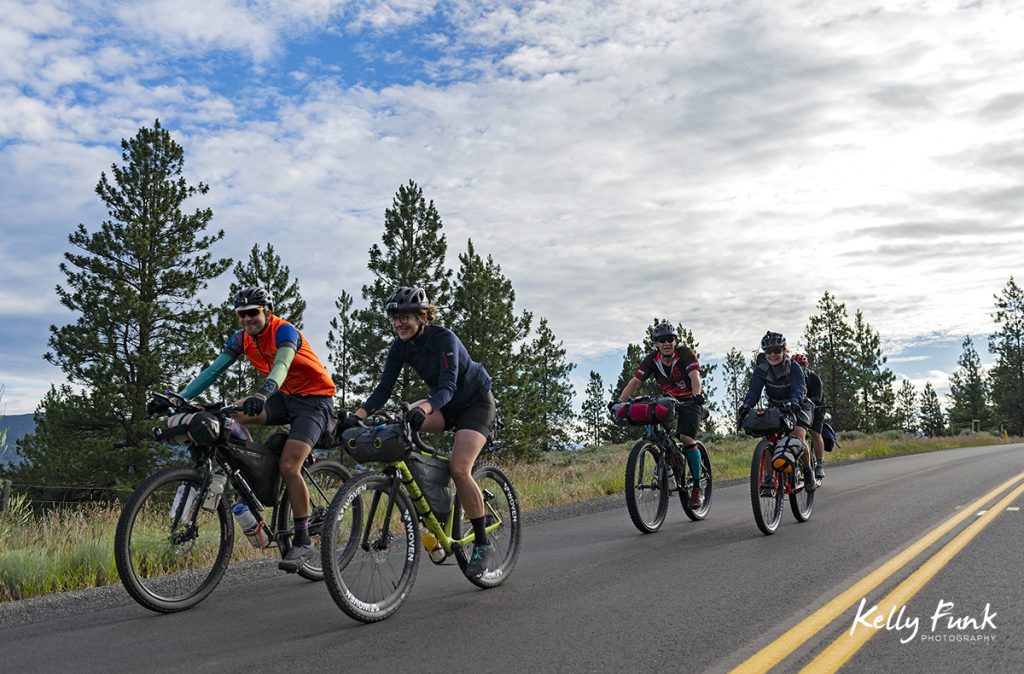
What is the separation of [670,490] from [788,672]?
5.40 meters

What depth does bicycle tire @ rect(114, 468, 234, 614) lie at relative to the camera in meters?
5.49

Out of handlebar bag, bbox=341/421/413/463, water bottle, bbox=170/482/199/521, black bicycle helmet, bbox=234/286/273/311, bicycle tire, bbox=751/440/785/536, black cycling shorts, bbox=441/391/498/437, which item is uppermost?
black bicycle helmet, bbox=234/286/273/311

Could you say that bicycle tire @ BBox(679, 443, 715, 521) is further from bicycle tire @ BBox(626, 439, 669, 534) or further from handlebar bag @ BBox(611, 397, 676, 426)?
handlebar bag @ BBox(611, 397, 676, 426)

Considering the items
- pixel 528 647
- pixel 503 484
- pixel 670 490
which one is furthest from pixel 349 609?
pixel 670 490

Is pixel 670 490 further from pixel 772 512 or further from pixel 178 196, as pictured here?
pixel 178 196

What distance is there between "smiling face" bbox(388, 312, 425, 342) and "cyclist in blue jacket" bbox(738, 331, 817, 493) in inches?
190

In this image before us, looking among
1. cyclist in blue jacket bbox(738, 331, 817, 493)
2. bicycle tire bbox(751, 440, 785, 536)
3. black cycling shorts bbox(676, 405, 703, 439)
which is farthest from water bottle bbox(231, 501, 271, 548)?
cyclist in blue jacket bbox(738, 331, 817, 493)

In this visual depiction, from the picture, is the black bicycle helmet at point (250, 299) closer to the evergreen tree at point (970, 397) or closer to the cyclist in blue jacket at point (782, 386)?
the cyclist in blue jacket at point (782, 386)

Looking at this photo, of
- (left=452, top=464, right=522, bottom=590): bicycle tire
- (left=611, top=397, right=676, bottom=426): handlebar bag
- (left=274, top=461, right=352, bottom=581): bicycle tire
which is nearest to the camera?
(left=452, top=464, right=522, bottom=590): bicycle tire

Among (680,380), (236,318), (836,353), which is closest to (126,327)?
(236,318)

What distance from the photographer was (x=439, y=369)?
5.92 metres

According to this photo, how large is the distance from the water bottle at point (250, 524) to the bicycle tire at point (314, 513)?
0.16 meters

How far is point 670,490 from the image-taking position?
9.39 metres

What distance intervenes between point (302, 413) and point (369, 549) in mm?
1512
